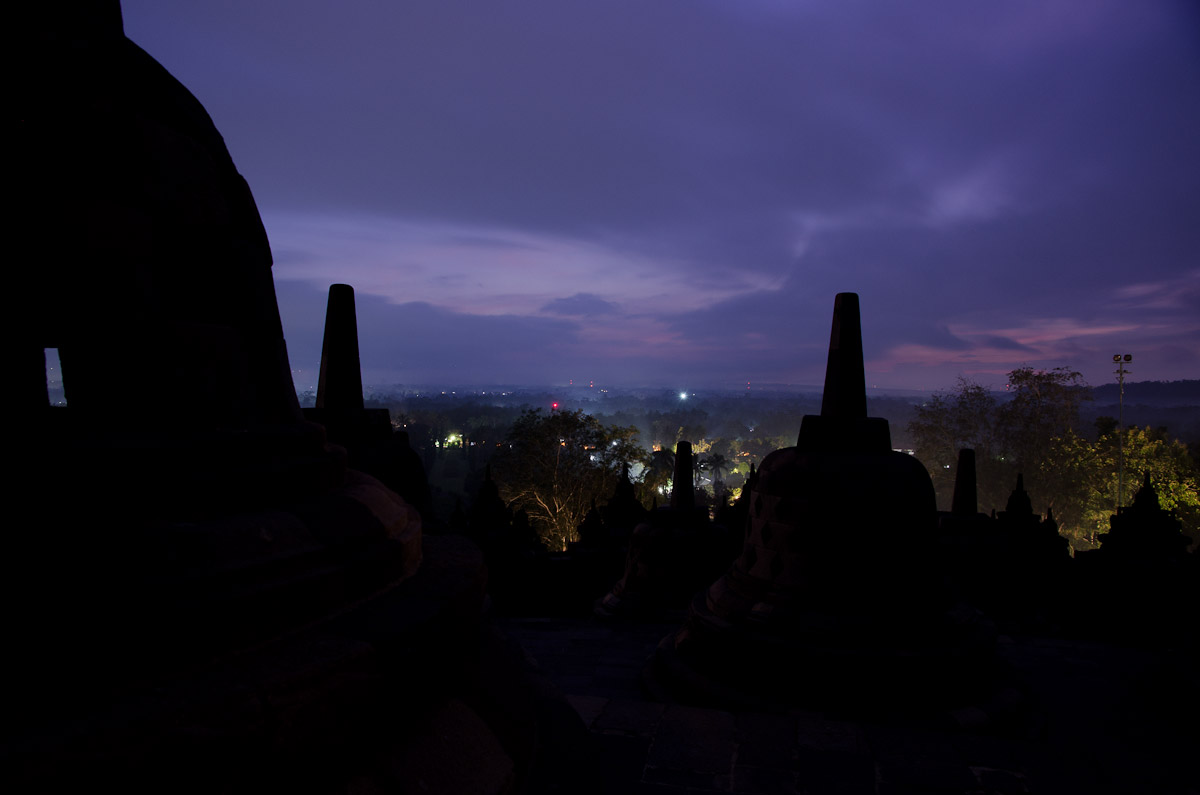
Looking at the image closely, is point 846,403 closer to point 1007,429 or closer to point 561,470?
point 561,470

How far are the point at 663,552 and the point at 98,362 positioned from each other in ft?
31.7

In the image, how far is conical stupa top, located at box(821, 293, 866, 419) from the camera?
6590 mm

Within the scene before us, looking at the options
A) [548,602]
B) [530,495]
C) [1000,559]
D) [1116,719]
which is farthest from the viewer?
[530,495]

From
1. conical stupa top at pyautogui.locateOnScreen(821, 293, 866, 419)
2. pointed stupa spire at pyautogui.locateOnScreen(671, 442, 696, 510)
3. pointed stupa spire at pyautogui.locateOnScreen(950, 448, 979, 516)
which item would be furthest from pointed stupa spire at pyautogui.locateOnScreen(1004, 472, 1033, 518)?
conical stupa top at pyautogui.locateOnScreen(821, 293, 866, 419)

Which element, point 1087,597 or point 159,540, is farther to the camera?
point 1087,597

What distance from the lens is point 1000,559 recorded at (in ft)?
36.2

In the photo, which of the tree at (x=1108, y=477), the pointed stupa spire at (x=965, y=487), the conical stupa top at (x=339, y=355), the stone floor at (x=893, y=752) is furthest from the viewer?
the tree at (x=1108, y=477)

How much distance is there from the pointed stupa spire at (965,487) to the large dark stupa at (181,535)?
33.8 feet

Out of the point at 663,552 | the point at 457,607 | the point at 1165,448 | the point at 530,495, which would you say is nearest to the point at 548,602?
the point at 663,552

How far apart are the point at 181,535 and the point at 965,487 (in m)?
12.1

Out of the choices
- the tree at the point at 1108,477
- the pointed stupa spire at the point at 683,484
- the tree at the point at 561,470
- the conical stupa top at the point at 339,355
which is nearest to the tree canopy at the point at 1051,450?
the tree at the point at 1108,477

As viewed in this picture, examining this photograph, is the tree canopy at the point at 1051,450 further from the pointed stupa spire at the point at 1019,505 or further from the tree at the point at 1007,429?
the pointed stupa spire at the point at 1019,505

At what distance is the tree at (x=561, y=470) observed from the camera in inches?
1209

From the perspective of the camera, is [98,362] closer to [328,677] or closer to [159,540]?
[159,540]
